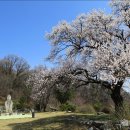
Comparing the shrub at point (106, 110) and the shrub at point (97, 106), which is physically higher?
the shrub at point (97, 106)

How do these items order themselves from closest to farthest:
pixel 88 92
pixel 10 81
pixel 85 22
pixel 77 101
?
pixel 85 22
pixel 88 92
pixel 77 101
pixel 10 81

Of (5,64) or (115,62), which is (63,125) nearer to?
(115,62)

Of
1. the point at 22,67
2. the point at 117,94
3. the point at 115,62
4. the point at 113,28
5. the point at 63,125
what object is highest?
the point at 22,67

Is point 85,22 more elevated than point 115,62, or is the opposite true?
point 85,22

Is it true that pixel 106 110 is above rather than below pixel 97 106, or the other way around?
below

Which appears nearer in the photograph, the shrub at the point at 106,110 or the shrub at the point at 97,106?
the shrub at the point at 106,110

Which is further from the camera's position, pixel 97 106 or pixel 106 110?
pixel 97 106

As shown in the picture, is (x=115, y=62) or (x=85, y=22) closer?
(x=115, y=62)

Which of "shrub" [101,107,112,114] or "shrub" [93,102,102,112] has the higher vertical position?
"shrub" [93,102,102,112]

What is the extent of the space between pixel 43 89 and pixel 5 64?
2727 inches

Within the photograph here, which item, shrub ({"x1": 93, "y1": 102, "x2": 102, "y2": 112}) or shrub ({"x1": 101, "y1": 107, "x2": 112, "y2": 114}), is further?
shrub ({"x1": 93, "y1": 102, "x2": 102, "y2": 112})

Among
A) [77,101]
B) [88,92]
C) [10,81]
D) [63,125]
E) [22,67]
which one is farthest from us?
[22,67]

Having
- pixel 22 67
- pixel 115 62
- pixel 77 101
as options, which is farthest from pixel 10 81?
pixel 115 62

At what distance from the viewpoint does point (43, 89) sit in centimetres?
2562
